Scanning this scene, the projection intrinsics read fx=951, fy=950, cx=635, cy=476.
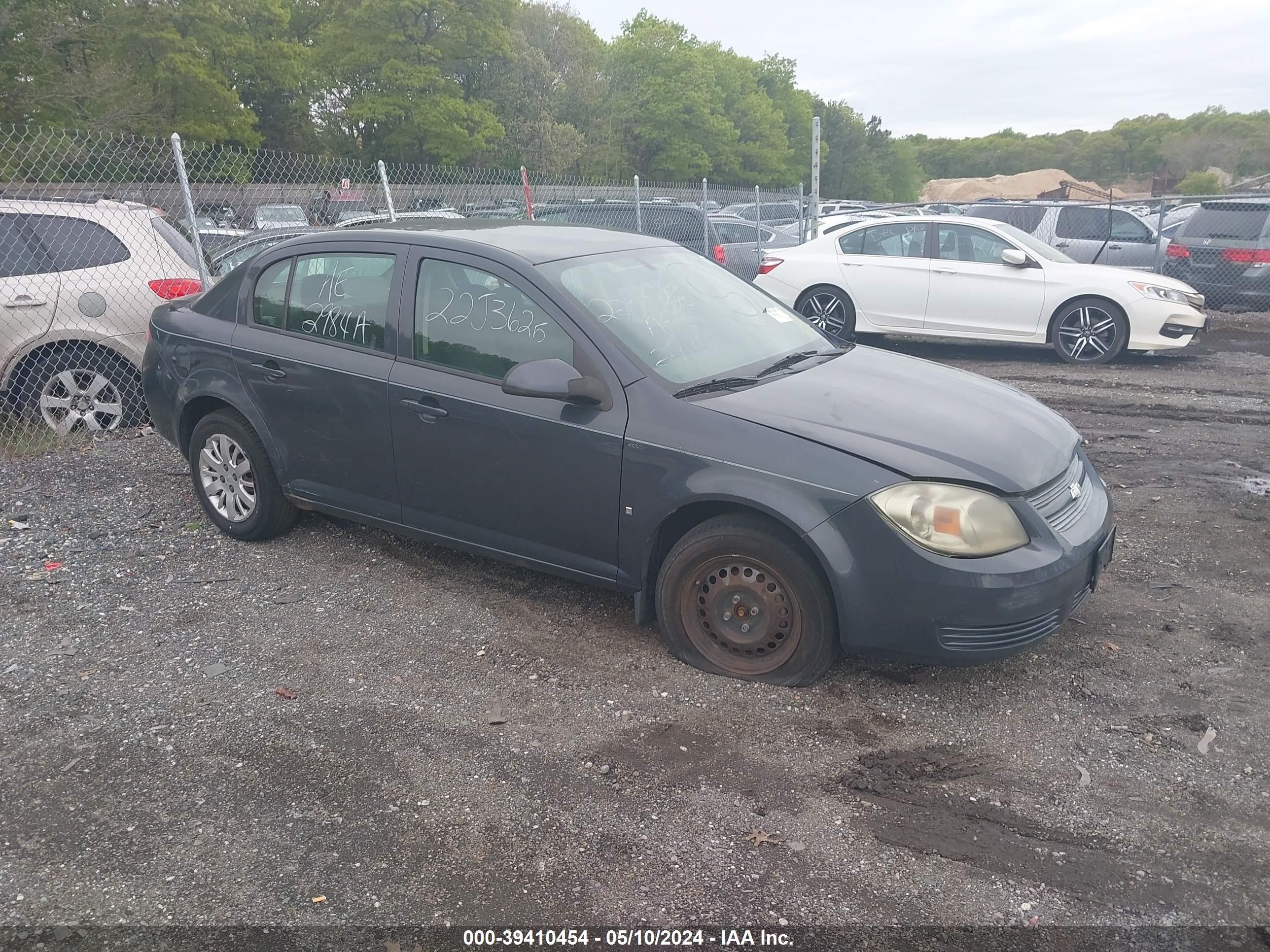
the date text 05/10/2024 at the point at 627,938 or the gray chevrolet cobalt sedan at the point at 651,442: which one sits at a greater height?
the gray chevrolet cobalt sedan at the point at 651,442

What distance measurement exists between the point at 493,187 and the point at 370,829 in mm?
14541

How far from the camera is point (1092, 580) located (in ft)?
12.3

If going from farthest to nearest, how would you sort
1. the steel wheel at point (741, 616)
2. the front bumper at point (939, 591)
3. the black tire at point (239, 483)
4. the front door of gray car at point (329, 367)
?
the black tire at point (239, 483)
the front door of gray car at point (329, 367)
the steel wheel at point (741, 616)
the front bumper at point (939, 591)

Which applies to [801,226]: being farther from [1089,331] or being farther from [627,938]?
[627,938]

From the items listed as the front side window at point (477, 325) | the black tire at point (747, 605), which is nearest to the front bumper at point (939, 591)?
the black tire at point (747, 605)

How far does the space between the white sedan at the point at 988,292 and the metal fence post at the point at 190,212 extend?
5996 millimetres

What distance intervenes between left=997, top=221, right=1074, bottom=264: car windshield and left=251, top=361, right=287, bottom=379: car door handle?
27.5 ft

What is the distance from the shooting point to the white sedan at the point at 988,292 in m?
10.1

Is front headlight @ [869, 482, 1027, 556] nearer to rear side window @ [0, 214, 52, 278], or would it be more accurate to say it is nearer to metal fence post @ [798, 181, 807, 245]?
rear side window @ [0, 214, 52, 278]

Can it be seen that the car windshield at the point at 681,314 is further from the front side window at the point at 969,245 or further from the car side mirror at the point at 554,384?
the front side window at the point at 969,245

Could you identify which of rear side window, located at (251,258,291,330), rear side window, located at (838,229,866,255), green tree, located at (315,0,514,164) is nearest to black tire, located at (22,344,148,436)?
rear side window, located at (251,258,291,330)

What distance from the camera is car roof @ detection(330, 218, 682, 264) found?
4.35 metres

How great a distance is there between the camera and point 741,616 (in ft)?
12.3

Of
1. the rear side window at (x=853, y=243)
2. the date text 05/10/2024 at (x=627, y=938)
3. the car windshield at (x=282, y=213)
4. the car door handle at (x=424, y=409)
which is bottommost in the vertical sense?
the date text 05/10/2024 at (x=627, y=938)
